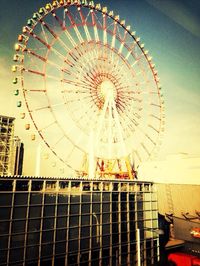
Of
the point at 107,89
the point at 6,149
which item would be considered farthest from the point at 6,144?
the point at 107,89

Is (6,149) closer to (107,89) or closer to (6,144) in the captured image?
(6,144)

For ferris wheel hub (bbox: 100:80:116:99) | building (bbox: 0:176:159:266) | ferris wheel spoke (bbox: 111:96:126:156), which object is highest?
ferris wheel hub (bbox: 100:80:116:99)

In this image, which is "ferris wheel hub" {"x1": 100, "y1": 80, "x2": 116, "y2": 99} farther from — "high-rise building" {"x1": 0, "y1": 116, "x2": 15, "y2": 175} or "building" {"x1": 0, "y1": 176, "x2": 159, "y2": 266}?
"high-rise building" {"x1": 0, "y1": 116, "x2": 15, "y2": 175}

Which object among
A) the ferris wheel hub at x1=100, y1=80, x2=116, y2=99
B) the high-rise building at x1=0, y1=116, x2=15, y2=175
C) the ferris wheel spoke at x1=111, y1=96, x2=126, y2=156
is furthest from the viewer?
the high-rise building at x1=0, y1=116, x2=15, y2=175

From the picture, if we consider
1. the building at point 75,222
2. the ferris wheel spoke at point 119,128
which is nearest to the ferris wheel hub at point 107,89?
the ferris wheel spoke at point 119,128

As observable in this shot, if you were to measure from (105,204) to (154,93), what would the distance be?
16.9 m

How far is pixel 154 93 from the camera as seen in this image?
2981 cm

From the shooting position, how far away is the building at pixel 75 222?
1362 centimetres

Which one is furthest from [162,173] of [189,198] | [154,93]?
[154,93]

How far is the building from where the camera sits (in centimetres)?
1362

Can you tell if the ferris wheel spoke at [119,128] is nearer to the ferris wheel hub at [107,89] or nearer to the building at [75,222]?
the ferris wheel hub at [107,89]

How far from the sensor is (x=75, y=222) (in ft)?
53.3

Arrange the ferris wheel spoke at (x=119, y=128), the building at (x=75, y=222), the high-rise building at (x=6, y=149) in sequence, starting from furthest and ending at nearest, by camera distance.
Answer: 1. the high-rise building at (x=6, y=149)
2. the ferris wheel spoke at (x=119, y=128)
3. the building at (x=75, y=222)

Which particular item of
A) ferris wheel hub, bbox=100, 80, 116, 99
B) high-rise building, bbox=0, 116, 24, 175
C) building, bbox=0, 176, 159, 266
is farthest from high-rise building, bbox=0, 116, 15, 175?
building, bbox=0, 176, 159, 266
